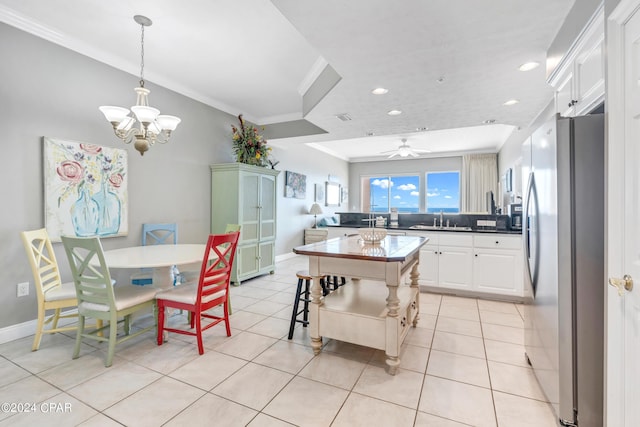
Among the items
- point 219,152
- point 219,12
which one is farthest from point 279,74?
point 219,152

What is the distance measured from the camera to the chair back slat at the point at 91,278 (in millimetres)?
2029

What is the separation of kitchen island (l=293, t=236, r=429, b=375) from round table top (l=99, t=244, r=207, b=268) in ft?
3.30

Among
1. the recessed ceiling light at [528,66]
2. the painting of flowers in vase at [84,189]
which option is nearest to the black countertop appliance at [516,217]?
the recessed ceiling light at [528,66]

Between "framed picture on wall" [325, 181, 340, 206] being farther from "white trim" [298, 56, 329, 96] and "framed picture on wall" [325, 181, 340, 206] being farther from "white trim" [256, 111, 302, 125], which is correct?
"white trim" [298, 56, 329, 96]

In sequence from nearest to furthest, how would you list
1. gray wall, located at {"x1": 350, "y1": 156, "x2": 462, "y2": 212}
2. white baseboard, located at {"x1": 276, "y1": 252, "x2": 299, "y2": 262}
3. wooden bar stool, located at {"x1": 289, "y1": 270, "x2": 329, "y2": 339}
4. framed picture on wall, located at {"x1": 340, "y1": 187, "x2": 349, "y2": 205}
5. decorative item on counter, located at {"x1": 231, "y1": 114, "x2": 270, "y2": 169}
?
wooden bar stool, located at {"x1": 289, "y1": 270, "x2": 329, "y2": 339} → decorative item on counter, located at {"x1": 231, "y1": 114, "x2": 270, "y2": 169} → white baseboard, located at {"x1": 276, "y1": 252, "x2": 299, "y2": 262} → gray wall, located at {"x1": 350, "y1": 156, "x2": 462, "y2": 212} → framed picture on wall, located at {"x1": 340, "y1": 187, "x2": 349, "y2": 205}

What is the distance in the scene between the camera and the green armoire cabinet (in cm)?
422

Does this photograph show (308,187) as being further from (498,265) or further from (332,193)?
(498,265)

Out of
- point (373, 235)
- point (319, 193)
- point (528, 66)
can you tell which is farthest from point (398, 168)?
point (373, 235)

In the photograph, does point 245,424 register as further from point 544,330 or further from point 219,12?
point 219,12

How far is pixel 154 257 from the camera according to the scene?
2.46 meters

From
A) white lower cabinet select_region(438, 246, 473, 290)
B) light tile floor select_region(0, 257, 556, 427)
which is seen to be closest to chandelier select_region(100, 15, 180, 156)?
light tile floor select_region(0, 257, 556, 427)

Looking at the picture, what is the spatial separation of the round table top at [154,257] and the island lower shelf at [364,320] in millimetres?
1185

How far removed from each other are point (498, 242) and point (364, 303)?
223 cm
